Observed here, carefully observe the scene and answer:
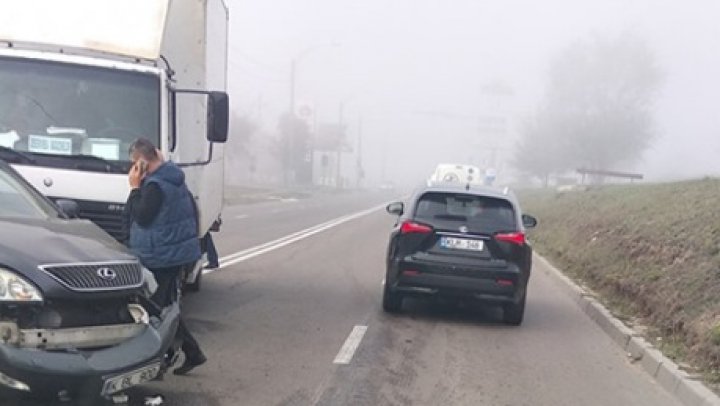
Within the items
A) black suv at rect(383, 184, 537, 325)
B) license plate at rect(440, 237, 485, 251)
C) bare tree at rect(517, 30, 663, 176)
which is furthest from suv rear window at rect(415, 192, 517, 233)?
bare tree at rect(517, 30, 663, 176)

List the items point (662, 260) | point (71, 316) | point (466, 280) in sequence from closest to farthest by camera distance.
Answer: point (71, 316), point (466, 280), point (662, 260)

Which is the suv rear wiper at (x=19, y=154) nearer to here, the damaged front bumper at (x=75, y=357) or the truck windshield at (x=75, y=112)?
the truck windshield at (x=75, y=112)

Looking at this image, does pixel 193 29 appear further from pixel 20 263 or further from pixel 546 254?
pixel 546 254

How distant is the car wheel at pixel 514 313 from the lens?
1077 centimetres

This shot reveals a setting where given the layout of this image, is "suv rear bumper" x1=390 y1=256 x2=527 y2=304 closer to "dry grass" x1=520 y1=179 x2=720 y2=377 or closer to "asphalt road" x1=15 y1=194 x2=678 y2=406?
"asphalt road" x1=15 y1=194 x2=678 y2=406

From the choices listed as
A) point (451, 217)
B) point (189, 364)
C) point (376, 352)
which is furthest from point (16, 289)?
point (451, 217)

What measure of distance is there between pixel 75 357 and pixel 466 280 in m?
6.22

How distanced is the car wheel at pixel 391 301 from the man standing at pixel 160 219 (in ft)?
14.4

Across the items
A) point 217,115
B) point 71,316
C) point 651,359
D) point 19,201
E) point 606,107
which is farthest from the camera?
point 606,107

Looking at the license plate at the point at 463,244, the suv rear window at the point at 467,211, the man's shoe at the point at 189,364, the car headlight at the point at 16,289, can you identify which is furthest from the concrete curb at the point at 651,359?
the car headlight at the point at 16,289

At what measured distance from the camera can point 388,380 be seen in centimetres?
757

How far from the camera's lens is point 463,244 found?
1075 centimetres

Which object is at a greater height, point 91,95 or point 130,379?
point 91,95

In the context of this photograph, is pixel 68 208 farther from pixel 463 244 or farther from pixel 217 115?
pixel 463 244
